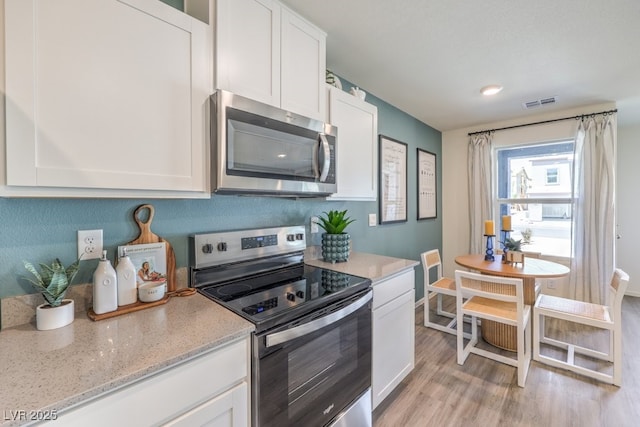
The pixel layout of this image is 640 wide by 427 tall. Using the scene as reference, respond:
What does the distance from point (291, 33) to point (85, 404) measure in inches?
66.9

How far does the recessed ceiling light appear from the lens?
248 centimetres

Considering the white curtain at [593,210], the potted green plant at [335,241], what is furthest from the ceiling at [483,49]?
the potted green plant at [335,241]

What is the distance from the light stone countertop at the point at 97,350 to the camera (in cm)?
63

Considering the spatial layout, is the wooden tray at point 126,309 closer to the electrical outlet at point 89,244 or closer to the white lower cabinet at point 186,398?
the electrical outlet at point 89,244

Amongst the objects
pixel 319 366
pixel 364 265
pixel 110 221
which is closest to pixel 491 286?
pixel 364 265

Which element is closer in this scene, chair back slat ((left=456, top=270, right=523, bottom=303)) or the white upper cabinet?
the white upper cabinet

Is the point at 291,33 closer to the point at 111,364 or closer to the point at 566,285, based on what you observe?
the point at 111,364

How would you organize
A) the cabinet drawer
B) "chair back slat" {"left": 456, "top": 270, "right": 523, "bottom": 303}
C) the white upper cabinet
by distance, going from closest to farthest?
the white upper cabinet < the cabinet drawer < "chair back slat" {"left": 456, "top": 270, "right": 523, "bottom": 303}

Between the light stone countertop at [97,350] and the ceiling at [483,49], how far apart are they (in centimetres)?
162

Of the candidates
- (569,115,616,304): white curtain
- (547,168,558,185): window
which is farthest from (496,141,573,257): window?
(569,115,616,304): white curtain

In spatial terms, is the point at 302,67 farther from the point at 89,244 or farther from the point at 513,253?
the point at 513,253

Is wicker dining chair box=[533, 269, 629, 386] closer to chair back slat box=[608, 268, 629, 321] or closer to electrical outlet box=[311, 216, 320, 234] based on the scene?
chair back slat box=[608, 268, 629, 321]

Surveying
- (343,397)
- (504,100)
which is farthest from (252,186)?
(504,100)

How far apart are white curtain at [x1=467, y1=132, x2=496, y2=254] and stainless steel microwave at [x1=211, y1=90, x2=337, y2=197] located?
282 centimetres
